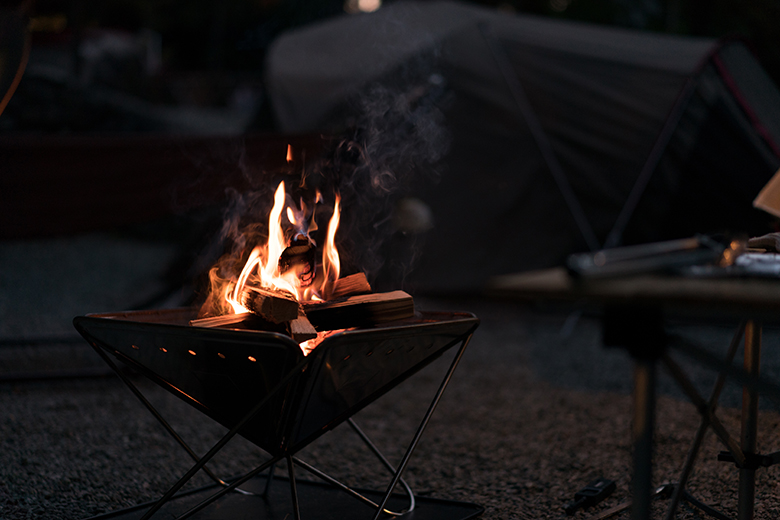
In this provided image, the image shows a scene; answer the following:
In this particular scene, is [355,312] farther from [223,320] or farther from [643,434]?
[643,434]

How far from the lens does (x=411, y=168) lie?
408cm

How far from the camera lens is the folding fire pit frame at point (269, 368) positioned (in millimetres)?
1206

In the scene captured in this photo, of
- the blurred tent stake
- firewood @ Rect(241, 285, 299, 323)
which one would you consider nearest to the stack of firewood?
firewood @ Rect(241, 285, 299, 323)

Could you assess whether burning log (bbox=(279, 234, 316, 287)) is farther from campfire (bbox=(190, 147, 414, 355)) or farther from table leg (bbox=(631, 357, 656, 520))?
table leg (bbox=(631, 357, 656, 520))

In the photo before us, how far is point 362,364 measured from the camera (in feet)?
4.45

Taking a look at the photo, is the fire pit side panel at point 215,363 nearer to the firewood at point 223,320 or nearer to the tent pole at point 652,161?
the firewood at point 223,320

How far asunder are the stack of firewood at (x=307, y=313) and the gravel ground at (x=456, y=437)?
0.64 meters

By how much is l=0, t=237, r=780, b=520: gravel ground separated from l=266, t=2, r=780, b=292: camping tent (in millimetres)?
683

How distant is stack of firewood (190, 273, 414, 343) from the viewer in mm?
1380

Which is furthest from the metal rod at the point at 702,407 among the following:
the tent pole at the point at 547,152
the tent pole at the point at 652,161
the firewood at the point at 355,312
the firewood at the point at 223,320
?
the tent pole at the point at 547,152

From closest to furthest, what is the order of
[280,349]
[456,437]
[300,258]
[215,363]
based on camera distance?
1. [280,349]
2. [215,363]
3. [300,258]
4. [456,437]

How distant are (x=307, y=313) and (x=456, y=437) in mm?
1101

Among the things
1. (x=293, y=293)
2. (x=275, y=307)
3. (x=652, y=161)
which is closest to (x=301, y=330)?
(x=275, y=307)

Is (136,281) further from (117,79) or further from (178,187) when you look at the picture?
(117,79)
